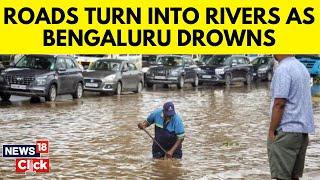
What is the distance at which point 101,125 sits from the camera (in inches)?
758

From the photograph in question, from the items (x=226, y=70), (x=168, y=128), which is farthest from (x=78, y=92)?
(x=168, y=128)

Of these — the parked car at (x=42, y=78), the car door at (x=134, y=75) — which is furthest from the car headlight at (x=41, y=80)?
the car door at (x=134, y=75)

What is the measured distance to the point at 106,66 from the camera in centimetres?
3127

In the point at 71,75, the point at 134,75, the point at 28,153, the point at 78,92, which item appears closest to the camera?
the point at 28,153

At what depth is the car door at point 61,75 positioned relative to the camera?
86.7ft

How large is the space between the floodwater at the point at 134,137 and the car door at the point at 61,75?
0.48 meters

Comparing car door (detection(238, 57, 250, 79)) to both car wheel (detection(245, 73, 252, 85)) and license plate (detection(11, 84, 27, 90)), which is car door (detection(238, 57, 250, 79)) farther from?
license plate (detection(11, 84, 27, 90))

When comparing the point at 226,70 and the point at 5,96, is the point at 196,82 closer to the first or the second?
the point at 226,70

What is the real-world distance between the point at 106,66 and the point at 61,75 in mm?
4920

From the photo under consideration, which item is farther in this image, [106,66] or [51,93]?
[106,66]

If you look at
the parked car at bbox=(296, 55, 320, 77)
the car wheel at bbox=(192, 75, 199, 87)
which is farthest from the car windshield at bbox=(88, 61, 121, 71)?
the parked car at bbox=(296, 55, 320, 77)

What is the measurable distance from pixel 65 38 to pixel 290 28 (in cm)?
232

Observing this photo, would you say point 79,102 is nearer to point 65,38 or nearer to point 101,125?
point 101,125

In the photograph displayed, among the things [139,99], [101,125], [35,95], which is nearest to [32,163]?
[101,125]
